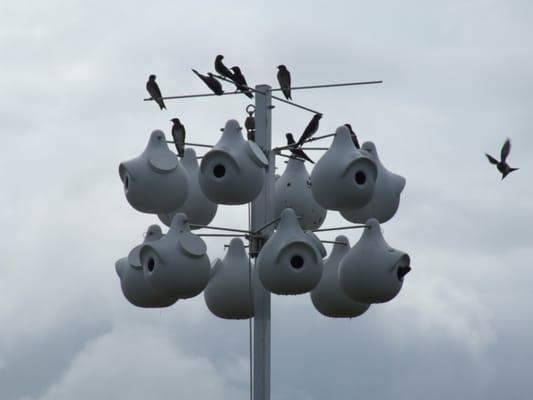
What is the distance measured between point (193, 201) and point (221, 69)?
5.11ft

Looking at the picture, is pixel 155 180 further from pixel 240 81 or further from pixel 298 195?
pixel 298 195

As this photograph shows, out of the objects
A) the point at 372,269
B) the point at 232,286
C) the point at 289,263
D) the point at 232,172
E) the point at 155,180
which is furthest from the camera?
the point at 232,286

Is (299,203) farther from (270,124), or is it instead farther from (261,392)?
(261,392)

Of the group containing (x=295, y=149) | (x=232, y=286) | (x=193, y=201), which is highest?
(x=295, y=149)

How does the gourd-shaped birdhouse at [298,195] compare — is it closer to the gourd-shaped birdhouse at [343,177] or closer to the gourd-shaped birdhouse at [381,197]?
the gourd-shaped birdhouse at [381,197]

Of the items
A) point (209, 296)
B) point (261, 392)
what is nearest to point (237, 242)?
point (209, 296)

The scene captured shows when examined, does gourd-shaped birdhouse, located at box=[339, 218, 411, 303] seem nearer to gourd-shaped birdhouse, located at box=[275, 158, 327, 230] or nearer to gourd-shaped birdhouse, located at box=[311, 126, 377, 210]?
gourd-shaped birdhouse, located at box=[311, 126, 377, 210]

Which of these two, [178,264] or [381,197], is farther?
[381,197]

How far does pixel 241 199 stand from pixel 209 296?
1.48m

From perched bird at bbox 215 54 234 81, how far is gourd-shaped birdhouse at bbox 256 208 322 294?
2.04m

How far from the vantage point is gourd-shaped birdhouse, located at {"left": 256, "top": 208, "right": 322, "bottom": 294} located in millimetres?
13797

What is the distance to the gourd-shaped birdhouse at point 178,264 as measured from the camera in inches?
555

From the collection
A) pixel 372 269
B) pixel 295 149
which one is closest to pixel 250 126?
pixel 295 149

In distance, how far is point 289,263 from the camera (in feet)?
45.3
